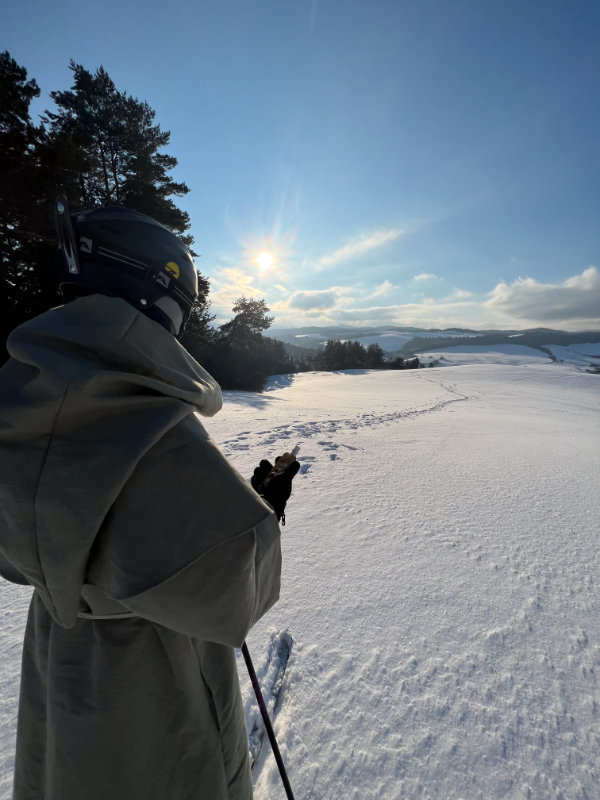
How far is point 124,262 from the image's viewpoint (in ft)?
3.25

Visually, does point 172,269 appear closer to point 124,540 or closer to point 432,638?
point 124,540

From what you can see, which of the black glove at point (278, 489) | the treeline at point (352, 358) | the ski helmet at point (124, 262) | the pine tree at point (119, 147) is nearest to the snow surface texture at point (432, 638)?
the black glove at point (278, 489)

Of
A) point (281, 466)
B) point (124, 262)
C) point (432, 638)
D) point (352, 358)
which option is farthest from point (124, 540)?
point (352, 358)

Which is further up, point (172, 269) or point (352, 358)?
point (352, 358)

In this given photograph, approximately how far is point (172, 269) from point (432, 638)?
238cm

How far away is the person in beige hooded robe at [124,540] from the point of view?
0.61m

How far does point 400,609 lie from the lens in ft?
6.88

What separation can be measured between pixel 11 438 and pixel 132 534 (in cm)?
30

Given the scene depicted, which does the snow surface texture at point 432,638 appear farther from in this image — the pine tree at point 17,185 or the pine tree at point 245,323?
the pine tree at point 245,323

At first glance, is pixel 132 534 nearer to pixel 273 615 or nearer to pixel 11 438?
pixel 11 438

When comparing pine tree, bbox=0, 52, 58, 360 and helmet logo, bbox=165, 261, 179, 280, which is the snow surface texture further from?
pine tree, bbox=0, 52, 58, 360

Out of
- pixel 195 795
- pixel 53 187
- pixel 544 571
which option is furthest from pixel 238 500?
pixel 53 187

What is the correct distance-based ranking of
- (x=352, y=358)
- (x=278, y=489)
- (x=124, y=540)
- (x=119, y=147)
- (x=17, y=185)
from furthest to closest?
(x=352, y=358)
(x=119, y=147)
(x=17, y=185)
(x=278, y=489)
(x=124, y=540)

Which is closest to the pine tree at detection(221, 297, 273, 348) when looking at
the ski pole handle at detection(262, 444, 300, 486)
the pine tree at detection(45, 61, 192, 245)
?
the pine tree at detection(45, 61, 192, 245)
